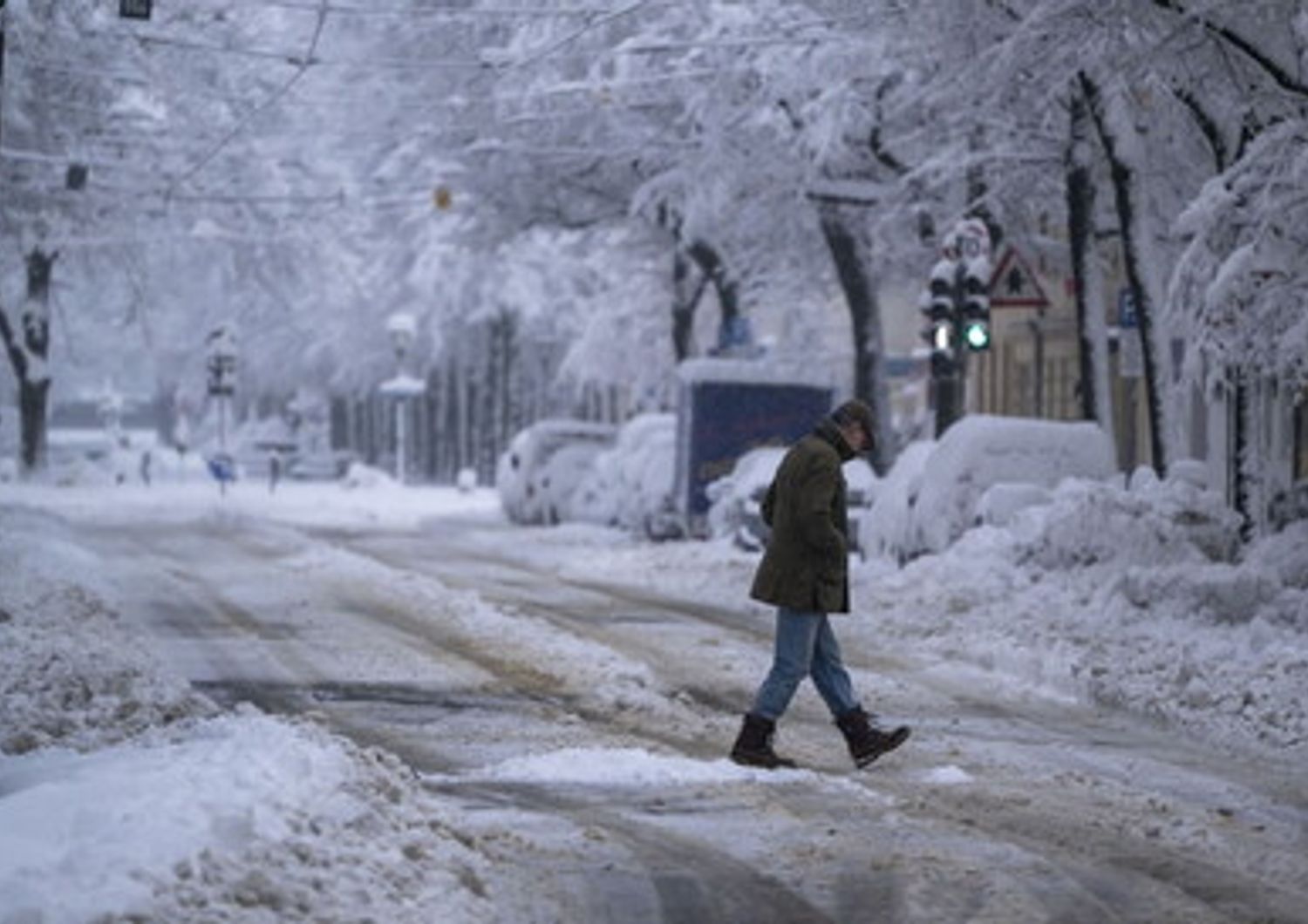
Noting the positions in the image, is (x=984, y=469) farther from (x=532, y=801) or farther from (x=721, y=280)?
(x=721, y=280)

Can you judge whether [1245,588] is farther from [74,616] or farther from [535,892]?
[535,892]

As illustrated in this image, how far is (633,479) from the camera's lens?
118ft

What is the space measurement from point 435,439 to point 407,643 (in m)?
60.7

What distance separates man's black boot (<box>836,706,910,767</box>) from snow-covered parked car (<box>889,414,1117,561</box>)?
11.9 m

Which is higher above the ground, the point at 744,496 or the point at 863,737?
the point at 744,496

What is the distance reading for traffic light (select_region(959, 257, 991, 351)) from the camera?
80.0 ft

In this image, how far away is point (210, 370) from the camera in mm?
53594

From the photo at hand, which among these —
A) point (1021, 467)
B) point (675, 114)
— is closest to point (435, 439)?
point (675, 114)

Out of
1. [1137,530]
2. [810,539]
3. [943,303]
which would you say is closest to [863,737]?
[810,539]

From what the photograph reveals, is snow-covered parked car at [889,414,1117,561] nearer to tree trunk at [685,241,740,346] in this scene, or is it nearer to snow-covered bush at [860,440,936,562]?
snow-covered bush at [860,440,936,562]

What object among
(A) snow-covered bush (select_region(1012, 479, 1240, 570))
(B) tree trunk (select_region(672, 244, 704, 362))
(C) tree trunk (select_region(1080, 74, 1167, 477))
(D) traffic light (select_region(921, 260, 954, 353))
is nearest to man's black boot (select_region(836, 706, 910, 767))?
(A) snow-covered bush (select_region(1012, 479, 1240, 570))

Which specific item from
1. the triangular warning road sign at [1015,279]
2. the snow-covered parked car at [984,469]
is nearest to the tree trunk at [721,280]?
the triangular warning road sign at [1015,279]

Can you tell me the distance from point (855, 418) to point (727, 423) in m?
21.7

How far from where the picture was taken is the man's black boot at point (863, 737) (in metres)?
11.1
